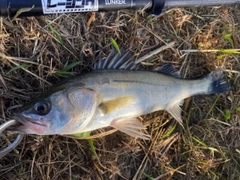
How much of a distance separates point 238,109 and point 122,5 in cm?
187

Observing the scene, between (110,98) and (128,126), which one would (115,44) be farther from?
(128,126)

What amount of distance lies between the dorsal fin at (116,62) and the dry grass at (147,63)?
26 cm

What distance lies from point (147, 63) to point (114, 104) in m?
0.84

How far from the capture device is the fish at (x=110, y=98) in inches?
110

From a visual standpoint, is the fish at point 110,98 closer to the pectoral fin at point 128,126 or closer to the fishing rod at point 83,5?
the pectoral fin at point 128,126

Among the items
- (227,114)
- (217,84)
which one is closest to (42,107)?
(217,84)

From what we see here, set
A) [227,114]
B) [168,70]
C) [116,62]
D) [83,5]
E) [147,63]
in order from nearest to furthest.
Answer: [83,5], [116,62], [168,70], [147,63], [227,114]

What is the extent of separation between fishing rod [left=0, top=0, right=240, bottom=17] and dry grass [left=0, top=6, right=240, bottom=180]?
0.24 metres

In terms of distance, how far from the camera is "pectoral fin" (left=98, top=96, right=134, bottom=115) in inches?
119

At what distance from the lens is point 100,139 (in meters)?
3.49

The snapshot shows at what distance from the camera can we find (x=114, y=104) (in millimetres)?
3078

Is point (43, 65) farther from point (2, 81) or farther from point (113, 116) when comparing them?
point (113, 116)

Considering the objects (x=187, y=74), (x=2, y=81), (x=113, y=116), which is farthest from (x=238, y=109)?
(x=2, y=81)

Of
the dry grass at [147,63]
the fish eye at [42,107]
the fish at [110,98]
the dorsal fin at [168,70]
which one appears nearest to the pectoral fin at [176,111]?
the fish at [110,98]
